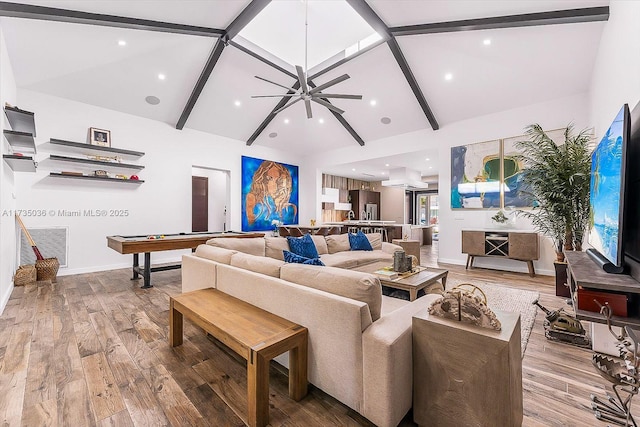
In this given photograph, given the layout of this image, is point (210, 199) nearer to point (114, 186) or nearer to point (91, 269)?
point (114, 186)

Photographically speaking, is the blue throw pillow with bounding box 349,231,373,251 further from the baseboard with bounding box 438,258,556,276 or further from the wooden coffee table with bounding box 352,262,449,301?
the baseboard with bounding box 438,258,556,276

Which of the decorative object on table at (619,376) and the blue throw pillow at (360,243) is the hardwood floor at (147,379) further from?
the blue throw pillow at (360,243)

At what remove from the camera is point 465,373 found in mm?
1334

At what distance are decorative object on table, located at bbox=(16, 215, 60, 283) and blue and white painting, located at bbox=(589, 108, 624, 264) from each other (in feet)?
22.9

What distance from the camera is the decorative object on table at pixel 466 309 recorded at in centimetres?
135

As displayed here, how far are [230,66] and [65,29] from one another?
241 centimetres

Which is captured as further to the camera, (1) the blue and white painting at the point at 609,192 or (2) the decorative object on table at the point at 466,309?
(1) the blue and white painting at the point at 609,192

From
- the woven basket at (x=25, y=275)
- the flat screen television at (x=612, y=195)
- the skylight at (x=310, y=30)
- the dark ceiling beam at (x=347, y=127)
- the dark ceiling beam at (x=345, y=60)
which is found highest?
the skylight at (x=310, y=30)

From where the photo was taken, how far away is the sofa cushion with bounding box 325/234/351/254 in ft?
16.0

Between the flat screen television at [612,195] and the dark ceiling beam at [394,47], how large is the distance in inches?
132

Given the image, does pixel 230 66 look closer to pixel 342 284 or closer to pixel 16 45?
pixel 16 45

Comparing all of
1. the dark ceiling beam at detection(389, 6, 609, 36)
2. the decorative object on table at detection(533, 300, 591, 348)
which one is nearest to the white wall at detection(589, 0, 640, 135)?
the dark ceiling beam at detection(389, 6, 609, 36)

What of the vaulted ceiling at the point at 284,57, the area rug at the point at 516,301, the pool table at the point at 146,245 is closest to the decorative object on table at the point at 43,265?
the pool table at the point at 146,245

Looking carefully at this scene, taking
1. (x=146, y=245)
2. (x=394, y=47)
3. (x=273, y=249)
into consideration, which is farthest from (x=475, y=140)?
(x=146, y=245)
